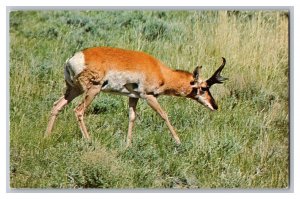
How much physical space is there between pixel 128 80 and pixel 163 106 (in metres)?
0.38

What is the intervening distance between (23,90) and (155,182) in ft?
4.23

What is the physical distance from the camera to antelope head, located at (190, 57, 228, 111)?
9008 mm

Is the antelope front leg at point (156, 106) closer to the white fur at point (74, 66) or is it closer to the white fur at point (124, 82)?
the white fur at point (124, 82)

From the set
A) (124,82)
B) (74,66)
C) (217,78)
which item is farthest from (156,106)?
(74,66)

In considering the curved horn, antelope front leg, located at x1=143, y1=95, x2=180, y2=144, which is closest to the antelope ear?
the curved horn

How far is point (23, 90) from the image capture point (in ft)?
29.3

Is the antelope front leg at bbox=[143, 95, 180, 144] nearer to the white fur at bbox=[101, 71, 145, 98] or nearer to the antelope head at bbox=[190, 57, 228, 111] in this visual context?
the white fur at bbox=[101, 71, 145, 98]

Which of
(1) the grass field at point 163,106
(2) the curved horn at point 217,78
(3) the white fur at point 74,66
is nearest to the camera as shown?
(1) the grass field at point 163,106

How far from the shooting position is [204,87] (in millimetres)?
9094

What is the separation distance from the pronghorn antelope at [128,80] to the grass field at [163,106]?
0.06 m

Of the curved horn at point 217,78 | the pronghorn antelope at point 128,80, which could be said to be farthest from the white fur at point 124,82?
the curved horn at point 217,78

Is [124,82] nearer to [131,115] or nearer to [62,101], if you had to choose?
[131,115]

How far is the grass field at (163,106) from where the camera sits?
866 centimetres
